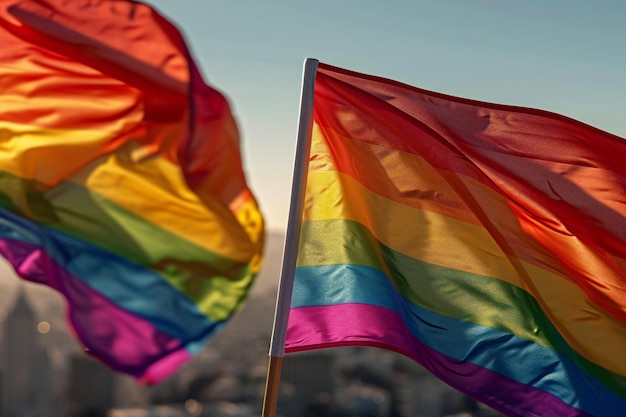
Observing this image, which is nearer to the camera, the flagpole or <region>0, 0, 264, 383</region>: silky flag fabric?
<region>0, 0, 264, 383</region>: silky flag fabric

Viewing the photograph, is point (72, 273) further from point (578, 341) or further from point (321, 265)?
point (578, 341)

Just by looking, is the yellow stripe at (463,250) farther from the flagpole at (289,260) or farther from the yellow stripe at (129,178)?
the yellow stripe at (129,178)

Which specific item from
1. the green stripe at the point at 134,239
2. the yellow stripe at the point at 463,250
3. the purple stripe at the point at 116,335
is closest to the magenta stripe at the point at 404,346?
the yellow stripe at the point at 463,250

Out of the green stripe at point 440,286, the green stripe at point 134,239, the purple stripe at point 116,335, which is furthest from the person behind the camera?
the green stripe at point 440,286

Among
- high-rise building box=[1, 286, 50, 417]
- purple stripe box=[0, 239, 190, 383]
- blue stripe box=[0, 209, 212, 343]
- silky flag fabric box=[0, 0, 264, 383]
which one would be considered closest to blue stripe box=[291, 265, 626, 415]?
silky flag fabric box=[0, 0, 264, 383]

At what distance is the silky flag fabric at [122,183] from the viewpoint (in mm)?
6074

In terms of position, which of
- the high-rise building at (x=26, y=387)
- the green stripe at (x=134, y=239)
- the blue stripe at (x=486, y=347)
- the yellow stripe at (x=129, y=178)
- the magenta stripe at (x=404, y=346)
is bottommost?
the high-rise building at (x=26, y=387)

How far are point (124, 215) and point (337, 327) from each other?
Answer: 212 cm

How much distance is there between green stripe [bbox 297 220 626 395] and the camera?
7871 mm

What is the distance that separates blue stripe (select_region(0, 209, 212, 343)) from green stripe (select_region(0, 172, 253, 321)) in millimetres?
40

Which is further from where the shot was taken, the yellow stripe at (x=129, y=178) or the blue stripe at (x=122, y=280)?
the yellow stripe at (x=129, y=178)

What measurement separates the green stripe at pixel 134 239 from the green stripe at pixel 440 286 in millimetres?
1797

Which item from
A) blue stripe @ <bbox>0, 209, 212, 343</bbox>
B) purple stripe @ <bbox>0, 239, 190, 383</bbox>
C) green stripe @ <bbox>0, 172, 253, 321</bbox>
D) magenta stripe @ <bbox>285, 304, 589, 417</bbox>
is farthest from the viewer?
magenta stripe @ <bbox>285, 304, 589, 417</bbox>

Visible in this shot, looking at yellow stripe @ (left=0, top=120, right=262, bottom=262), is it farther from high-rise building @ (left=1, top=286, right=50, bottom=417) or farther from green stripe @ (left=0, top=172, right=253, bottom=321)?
high-rise building @ (left=1, top=286, right=50, bottom=417)
